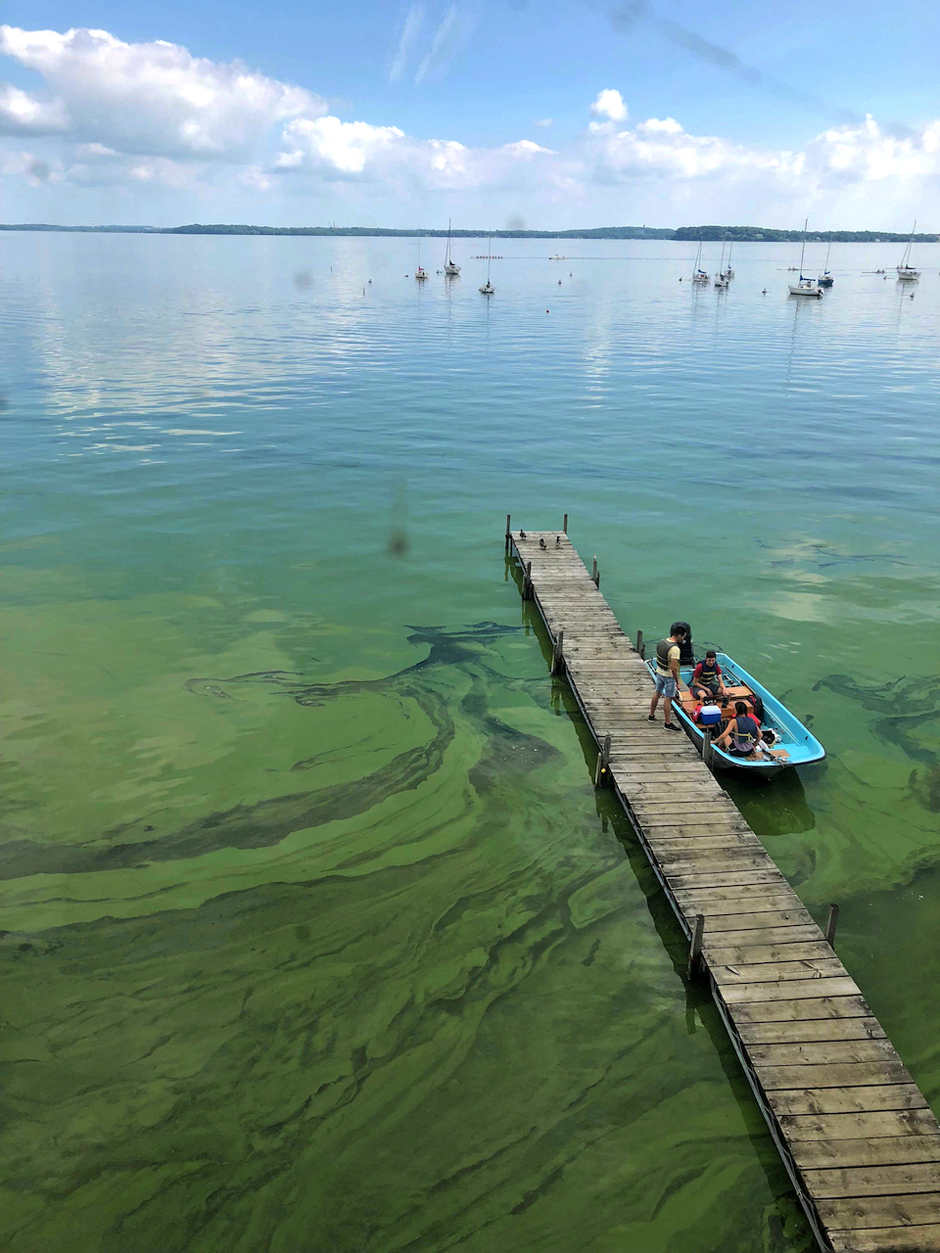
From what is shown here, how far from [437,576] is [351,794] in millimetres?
11479

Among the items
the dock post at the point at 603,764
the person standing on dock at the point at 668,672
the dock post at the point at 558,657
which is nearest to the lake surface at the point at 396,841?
the dock post at the point at 603,764

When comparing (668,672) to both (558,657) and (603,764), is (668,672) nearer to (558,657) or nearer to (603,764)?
(603,764)

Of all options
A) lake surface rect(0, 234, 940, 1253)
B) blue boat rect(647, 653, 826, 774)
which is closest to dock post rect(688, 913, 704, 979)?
lake surface rect(0, 234, 940, 1253)

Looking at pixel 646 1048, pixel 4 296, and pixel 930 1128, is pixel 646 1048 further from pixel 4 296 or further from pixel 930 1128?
pixel 4 296

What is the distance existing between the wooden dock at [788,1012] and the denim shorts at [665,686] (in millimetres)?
645

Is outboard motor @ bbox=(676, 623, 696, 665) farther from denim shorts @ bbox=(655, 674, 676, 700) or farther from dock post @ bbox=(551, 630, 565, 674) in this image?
dock post @ bbox=(551, 630, 565, 674)

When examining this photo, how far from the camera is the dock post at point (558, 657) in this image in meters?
20.3

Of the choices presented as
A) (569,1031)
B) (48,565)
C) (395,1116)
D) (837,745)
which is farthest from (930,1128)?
(48,565)

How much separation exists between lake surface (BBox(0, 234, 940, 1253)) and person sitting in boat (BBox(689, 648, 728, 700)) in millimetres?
2347

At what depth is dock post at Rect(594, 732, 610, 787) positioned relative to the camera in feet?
52.4

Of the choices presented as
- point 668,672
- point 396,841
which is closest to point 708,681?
point 668,672

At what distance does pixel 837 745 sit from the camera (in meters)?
17.8

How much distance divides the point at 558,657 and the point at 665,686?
3.74m

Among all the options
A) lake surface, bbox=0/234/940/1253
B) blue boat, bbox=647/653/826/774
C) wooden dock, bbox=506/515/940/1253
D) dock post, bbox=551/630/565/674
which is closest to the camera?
wooden dock, bbox=506/515/940/1253
